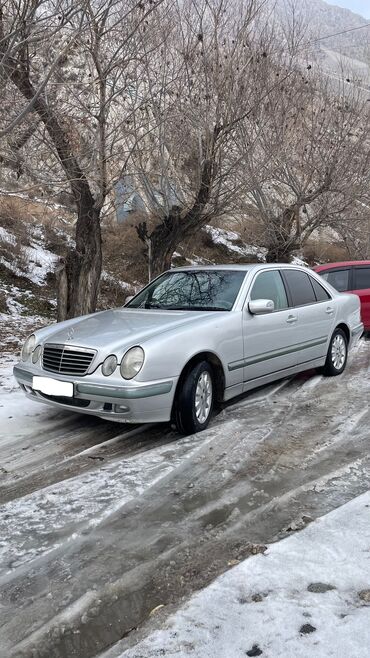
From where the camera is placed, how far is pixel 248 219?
17266 mm

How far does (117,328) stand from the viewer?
4.89 metres

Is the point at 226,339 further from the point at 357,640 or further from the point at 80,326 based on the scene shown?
the point at 357,640

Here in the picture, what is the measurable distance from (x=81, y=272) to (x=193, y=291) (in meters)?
3.47

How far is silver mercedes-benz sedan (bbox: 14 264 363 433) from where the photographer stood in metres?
4.40

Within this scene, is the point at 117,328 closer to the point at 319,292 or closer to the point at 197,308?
the point at 197,308

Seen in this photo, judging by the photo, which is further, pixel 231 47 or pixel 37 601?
pixel 231 47

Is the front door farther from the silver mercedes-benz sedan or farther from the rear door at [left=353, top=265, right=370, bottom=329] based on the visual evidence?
the rear door at [left=353, top=265, right=370, bottom=329]

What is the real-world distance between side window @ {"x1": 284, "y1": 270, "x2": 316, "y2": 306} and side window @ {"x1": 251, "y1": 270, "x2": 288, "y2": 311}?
18 centimetres

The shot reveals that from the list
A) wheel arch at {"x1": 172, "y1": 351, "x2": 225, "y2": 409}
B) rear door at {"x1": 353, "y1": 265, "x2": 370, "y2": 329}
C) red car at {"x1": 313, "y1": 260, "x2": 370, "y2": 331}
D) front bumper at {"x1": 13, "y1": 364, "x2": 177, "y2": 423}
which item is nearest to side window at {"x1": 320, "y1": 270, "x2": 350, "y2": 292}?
red car at {"x1": 313, "y1": 260, "x2": 370, "y2": 331}

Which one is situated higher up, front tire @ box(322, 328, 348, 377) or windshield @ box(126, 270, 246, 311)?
windshield @ box(126, 270, 246, 311)

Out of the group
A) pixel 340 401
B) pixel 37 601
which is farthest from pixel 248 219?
pixel 37 601

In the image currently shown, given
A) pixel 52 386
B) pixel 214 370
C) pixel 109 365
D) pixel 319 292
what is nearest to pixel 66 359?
pixel 52 386

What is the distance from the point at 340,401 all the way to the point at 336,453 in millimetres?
1633

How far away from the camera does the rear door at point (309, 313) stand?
6238 millimetres
